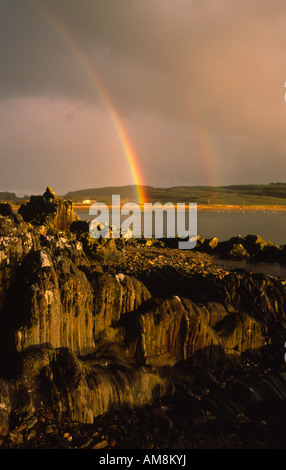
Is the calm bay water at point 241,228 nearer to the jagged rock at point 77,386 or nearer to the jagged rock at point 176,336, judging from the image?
the jagged rock at point 176,336

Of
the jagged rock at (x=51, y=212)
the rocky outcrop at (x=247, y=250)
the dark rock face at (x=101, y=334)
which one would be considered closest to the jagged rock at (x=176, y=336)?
the dark rock face at (x=101, y=334)

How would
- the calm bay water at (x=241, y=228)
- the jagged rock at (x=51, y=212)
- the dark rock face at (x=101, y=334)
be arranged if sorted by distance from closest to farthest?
the dark rock face at (x=101, y=334) → the jagged rock at (x=51, y=212) → the calm bay water at (x=241, y=228)

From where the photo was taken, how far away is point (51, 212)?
25000 millimetres

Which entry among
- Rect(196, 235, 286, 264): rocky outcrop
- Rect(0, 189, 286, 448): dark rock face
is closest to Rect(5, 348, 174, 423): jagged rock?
Rect(0, 189, 286, 448): dark rock face

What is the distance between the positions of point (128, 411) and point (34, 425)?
1.57 m

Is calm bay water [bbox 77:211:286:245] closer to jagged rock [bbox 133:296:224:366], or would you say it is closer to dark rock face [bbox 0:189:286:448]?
dark rock face [bbox 0:189:286:448]

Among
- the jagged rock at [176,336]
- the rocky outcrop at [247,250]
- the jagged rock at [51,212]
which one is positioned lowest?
the rocky outcrop at [247,250]

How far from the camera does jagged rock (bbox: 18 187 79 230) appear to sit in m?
24.0

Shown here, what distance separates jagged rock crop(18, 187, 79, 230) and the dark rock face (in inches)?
600

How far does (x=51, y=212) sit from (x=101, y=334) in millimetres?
19706

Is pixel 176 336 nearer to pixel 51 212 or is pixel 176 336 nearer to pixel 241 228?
pixel 51 212

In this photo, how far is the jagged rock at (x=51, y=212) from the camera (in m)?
24.0

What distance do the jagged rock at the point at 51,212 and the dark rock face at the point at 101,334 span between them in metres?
15.2

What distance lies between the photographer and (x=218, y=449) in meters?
4.63
